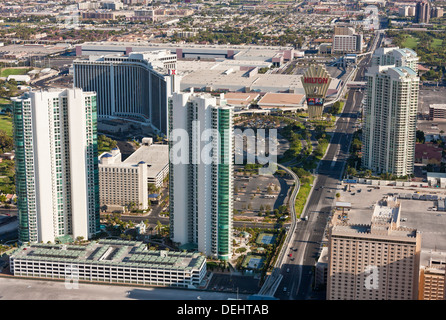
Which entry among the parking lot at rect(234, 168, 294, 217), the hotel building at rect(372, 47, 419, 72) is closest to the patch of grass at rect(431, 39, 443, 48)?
the hotel building at rect(372, 47, 419, 72)

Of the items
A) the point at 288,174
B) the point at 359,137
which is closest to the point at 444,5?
the point at 359,137

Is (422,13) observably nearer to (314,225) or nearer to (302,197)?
(302,197)

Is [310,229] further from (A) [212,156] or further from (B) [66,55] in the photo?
(B) [66,55]

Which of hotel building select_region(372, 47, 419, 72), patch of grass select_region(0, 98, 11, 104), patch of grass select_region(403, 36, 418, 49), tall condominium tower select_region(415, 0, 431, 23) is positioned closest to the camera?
hotel building select_region(372, 47, 419, 72)

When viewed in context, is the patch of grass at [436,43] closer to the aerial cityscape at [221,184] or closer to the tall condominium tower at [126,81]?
the aerial cityscape at [221,184]

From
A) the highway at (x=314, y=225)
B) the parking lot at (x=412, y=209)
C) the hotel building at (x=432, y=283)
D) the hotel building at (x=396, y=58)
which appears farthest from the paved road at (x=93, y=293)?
the hotel building at (x=396, y=58)

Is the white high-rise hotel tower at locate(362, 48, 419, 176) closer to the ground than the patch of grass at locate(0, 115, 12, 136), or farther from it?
farther from it

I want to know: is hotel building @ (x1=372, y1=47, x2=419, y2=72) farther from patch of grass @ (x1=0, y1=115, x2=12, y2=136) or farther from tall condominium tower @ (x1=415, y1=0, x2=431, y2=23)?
tall condominium tower @ (x1=415, y1=0, x2=431, y2=23)

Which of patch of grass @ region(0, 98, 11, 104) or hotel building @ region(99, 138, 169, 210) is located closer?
hotel building @ region(99, 138, 169, 210)
